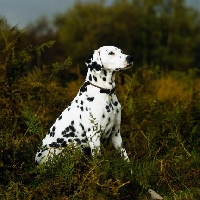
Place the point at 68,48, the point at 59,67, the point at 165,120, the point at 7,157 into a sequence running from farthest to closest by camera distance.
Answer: the point at 68,48
the point at 59,67
the point at 165,120
the point at 7,157

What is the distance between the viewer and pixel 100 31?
4216 centimetres

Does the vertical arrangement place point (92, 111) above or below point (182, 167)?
above

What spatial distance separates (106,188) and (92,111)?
1227mm

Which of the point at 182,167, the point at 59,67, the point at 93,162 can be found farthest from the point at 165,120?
the point at 93,162

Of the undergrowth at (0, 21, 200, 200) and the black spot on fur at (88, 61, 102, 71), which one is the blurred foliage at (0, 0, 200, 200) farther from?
the black spot on fur at (88, 61, 102, 71)

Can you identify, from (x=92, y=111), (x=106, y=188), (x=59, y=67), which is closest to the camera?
(x=106, y=188)

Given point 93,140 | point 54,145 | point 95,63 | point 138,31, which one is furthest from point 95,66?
point 138,31

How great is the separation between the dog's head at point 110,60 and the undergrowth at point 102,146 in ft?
3.19

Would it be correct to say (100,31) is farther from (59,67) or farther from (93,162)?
(93,162)

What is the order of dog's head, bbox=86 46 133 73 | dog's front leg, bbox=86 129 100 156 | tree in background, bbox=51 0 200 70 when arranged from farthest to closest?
tree in background, bbox=51 0 200 70, dog's head, bbox=86 46 133 73, dog's front leg, bbox=86 129 100 156

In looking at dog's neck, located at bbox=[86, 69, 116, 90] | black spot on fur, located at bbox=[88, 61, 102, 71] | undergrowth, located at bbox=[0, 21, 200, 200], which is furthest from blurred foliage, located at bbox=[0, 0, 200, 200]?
black spot on fur, located at bbox=[88, 61, 102, 71]

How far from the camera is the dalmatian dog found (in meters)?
6.17

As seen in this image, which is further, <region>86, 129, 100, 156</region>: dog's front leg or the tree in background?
the tree in background

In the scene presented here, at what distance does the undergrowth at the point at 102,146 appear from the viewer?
5367mm
